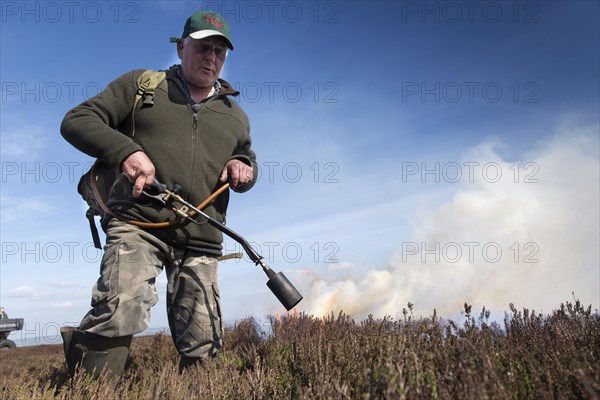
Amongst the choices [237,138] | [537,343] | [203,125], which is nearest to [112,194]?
[203,125]

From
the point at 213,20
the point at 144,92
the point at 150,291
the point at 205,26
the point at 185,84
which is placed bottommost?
the point at 150,291

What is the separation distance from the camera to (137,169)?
3.55 meters

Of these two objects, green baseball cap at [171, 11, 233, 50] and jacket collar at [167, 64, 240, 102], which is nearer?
green baseball cap at [171, 11, 233, 50]

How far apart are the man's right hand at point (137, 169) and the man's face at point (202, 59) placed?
933 mm

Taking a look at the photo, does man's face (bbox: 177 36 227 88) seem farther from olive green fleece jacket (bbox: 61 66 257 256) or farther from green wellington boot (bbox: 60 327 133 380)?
green wellington boot (bbox: 60 327 133 380)

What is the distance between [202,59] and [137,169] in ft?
3.81

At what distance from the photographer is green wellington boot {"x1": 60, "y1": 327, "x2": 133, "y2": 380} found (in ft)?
11.5

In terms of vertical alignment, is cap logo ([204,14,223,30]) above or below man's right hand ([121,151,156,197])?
above

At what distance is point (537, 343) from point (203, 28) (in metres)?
3.40

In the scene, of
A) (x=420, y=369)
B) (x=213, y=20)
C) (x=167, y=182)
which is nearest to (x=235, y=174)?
(x=167, y=182)

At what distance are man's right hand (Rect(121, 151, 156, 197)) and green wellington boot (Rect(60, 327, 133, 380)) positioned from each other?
1.09 metres

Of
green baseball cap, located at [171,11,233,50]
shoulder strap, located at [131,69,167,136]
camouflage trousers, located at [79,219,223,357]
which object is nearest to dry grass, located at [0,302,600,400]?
camouflage trousers, located at [79,219,223,357]

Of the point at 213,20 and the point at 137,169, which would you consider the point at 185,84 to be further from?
the point at 137,169

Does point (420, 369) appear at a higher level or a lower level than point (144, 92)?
lower
